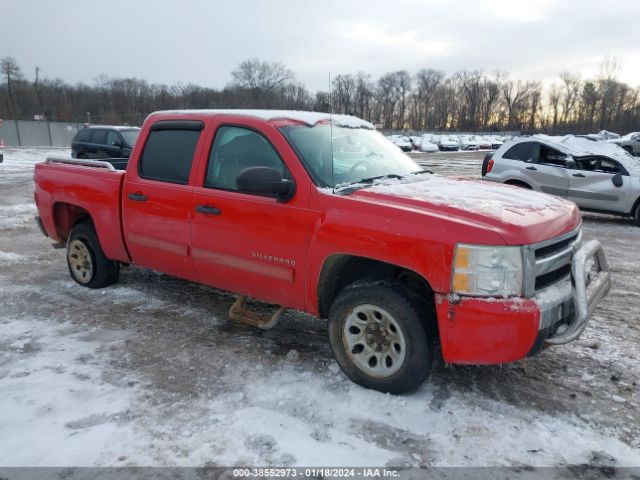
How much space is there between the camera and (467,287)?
301cm

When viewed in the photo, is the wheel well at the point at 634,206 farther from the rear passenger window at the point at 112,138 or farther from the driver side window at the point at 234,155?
the rear passenger window at the point at 112,138

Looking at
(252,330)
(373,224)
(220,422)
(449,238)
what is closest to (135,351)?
(252,330)

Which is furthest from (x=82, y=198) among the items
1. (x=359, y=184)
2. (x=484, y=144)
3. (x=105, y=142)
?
(x=484, y=144)

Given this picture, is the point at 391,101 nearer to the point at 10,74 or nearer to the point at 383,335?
the point at 10,74

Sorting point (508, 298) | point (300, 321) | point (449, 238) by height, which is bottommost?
point (300, 321)

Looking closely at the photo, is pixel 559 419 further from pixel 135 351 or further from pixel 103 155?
pixel 103 155

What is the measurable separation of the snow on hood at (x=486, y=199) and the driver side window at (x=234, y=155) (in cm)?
92

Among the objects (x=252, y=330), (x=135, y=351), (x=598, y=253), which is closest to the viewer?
(x=598, y=253)

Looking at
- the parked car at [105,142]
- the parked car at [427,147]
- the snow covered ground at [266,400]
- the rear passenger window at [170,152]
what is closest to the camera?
the snow covered ground at [266,400]

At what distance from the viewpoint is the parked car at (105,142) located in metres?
16.0

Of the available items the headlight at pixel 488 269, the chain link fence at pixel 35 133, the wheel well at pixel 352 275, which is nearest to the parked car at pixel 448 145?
the chain link fence at pixel 35 133

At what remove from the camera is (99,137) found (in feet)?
55.0

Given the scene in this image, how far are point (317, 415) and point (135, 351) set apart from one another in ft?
Answer: 5.82

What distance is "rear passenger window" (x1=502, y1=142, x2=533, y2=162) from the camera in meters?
11.0
